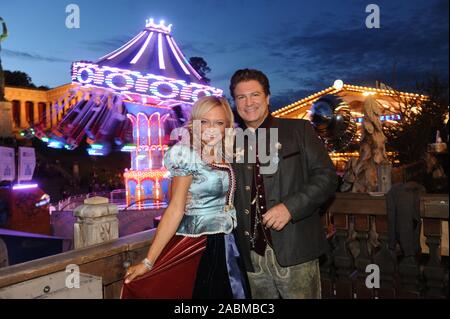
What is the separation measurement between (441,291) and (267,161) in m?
1.83

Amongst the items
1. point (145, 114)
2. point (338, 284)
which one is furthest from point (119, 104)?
point (338, 284)

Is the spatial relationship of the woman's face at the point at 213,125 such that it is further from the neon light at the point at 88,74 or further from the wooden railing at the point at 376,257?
the neon light at the point at 88,74

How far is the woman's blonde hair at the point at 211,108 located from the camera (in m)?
2.53

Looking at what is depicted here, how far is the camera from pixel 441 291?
310cm

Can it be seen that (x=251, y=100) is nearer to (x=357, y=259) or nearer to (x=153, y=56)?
(x=357, y=259)

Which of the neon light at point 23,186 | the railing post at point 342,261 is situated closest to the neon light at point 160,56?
the neon light at point 23,186

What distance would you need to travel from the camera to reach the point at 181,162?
2.44m

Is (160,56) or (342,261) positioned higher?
(160,56)

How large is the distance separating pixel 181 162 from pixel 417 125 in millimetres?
14529

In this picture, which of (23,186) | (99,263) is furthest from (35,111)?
(99,263)

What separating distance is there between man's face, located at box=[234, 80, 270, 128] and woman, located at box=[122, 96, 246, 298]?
13 cm

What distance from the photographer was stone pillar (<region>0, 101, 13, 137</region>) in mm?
12648

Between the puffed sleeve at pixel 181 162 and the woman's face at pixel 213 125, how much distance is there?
16cm
